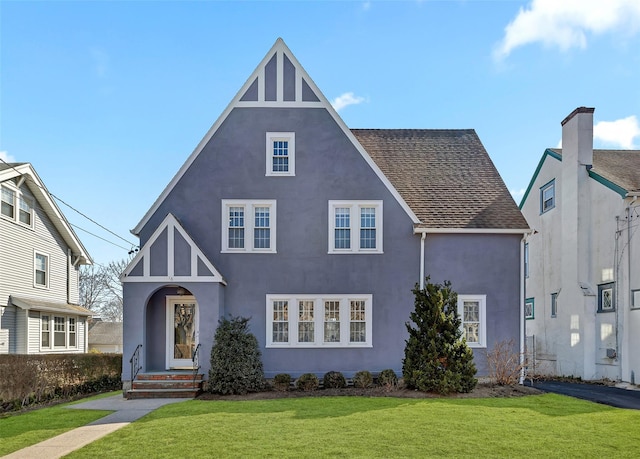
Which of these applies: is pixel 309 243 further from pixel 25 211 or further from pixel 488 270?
pixel 25 211

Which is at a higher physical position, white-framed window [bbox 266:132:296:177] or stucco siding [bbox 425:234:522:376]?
white-framed window [bbox 266:132:296:177]

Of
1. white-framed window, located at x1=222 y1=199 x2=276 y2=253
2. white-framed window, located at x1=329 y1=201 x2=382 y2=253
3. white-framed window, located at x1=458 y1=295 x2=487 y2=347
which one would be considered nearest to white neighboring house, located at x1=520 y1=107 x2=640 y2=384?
white-framed window, located at x1=458 y1=295 x2=487 y2=347

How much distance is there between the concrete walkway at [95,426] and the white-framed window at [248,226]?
5.07 metres

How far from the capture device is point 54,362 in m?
16.0

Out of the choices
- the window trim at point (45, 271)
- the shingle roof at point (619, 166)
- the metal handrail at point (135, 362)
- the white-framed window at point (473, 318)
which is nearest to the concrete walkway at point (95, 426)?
the metal handrail at point (135, 362)

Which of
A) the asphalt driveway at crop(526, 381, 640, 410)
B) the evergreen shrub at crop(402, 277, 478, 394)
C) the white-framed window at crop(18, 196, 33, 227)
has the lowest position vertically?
the asphalt driveway at crop(526, 381, 640, 410)

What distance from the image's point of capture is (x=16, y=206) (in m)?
21.1

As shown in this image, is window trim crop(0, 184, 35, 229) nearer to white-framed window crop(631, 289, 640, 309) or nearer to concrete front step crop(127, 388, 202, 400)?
concrete front step crop(127, 388, 202, 400)

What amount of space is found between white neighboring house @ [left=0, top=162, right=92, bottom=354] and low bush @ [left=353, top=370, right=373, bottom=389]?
13609 mm

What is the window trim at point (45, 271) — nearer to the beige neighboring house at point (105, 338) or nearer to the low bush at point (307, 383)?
the low bush at point (307, 383)

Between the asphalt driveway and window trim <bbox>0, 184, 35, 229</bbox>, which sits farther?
window trim <bbox>0, 184, 35, 229</bbox>

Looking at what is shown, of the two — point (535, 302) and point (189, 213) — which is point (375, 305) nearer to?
point (189, 213)

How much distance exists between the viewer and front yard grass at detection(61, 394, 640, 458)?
27.2 feet

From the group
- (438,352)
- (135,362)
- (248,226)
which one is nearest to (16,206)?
(135,362)
